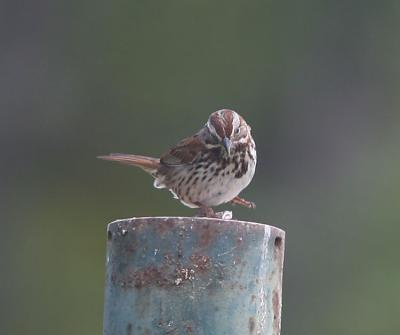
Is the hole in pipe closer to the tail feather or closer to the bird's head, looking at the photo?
the bird's head

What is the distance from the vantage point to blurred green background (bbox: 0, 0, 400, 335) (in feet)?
48.0

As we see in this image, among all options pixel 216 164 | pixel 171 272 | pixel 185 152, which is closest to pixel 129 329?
pixel 171 272

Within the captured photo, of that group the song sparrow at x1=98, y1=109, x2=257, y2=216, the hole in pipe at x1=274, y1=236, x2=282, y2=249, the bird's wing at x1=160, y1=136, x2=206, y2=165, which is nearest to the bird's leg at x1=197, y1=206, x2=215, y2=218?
the song sparrow at x1=98, y1=109, x2=257, y2=216

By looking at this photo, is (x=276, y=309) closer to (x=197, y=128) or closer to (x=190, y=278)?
(x=190, y=278)

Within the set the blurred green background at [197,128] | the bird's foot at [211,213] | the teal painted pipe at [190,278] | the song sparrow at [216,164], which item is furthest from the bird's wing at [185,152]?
the blurred green background at [197,128]

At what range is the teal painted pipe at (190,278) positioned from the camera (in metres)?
4.57

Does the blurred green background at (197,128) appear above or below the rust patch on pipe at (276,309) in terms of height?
above

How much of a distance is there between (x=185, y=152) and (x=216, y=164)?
0.30 m

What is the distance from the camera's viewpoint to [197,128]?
14.4 metres

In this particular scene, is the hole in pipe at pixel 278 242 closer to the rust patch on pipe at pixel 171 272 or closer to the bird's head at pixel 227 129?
the rust patch on pipe at pixel 171 272

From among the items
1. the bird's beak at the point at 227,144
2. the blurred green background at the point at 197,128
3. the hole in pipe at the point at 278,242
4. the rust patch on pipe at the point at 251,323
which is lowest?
the rust patch on pipe at the point at 251,323
